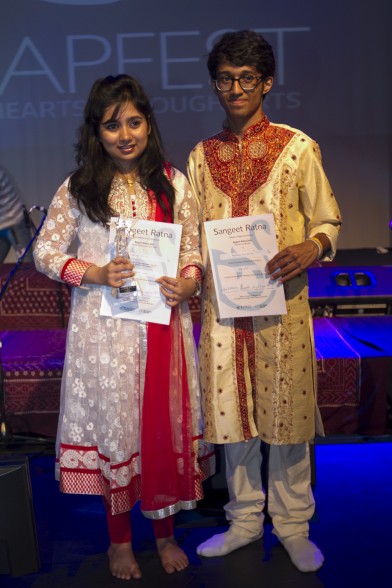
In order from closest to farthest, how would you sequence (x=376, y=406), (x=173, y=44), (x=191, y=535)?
(x=191, y=535) < (x=376, y=406) < (x=173, y=44)

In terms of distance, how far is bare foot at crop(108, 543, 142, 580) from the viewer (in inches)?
84.3

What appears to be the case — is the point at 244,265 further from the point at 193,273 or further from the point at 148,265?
the point at 148,265

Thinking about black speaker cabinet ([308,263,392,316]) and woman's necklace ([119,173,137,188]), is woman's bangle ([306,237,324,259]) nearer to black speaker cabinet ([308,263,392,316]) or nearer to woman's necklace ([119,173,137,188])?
woman's necklace ([119,173,137,188])

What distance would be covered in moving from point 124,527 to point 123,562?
0.10 meters

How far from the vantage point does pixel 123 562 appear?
2.15m

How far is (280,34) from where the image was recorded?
6328 mm

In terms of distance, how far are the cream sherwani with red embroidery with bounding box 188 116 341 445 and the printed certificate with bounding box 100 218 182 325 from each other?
0.59 feet

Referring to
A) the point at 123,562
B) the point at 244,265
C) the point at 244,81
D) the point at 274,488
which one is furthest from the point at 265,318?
the point at 123,562

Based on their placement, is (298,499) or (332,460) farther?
(332,460)

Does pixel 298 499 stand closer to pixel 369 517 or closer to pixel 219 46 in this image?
pixel 369 517

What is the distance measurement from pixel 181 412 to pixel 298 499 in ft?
1.57

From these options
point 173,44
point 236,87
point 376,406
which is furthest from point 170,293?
point 173,44

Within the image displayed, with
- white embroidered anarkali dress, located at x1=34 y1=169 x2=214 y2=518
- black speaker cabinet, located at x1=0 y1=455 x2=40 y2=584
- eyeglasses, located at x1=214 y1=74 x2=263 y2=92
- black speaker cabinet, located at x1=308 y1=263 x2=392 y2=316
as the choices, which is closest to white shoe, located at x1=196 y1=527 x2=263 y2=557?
white embroidered anarkali dress, located at x1=34 y1=169 x2=214 y2=518

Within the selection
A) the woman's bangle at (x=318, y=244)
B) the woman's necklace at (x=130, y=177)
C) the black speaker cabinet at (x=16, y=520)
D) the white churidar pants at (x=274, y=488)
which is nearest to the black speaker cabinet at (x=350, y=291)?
the white churidar pants at (x=274, y=488)
